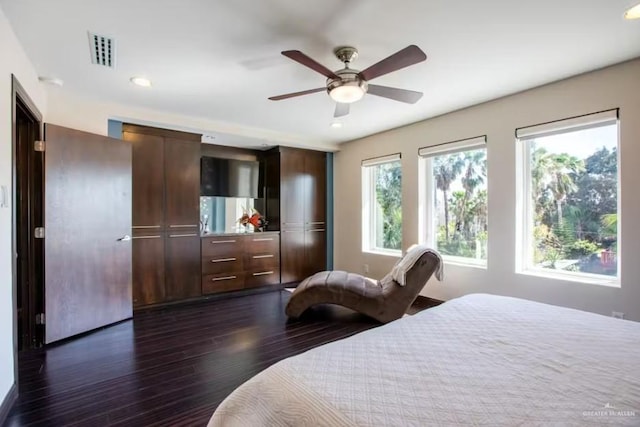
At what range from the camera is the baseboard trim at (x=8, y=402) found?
1.69m

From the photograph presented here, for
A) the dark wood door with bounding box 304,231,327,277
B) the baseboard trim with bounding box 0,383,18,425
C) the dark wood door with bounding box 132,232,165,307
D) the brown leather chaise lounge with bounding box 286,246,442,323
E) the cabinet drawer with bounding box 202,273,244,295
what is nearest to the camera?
the baseboard trim with bounding box 0,383,18,425

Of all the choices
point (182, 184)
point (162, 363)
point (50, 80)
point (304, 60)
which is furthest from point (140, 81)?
point (162, 363)

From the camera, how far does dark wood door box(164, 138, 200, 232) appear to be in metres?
3.87

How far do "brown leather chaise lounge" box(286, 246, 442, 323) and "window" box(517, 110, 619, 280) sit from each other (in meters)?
1.06

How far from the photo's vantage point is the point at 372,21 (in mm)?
1917

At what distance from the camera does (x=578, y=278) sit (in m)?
2.78

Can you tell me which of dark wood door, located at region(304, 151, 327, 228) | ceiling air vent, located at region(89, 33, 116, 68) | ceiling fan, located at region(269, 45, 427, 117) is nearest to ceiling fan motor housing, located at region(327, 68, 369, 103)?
ceiling fan, located at region(269, 45, 427, 117)

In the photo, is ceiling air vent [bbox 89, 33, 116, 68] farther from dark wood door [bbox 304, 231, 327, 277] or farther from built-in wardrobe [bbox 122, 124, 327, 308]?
dark wood door [bbox 304, 231, 327, 277]

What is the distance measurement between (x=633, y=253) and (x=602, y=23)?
68.3 inches

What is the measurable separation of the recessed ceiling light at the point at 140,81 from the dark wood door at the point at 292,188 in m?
Result: 2.28

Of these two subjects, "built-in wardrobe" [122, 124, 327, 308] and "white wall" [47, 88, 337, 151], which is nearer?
"white wall" [47, 88, 337, 151]

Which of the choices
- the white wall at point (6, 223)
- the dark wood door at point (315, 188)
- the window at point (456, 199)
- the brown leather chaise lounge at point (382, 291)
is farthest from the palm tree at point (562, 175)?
the white wall at point (6, 223)

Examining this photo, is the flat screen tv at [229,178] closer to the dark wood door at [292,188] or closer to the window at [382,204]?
the dark wood door at [292,188]

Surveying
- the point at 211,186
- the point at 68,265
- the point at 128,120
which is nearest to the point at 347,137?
the point at 211,186
